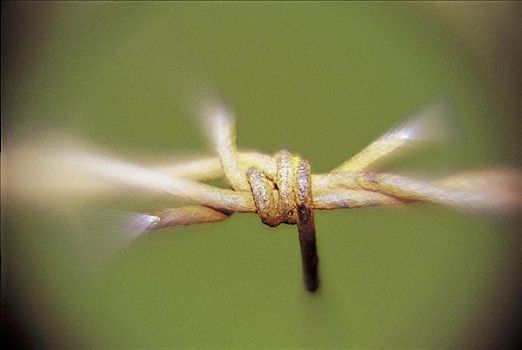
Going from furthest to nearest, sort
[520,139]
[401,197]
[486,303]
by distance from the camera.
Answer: [486,303] < [520,139] < [401,197]

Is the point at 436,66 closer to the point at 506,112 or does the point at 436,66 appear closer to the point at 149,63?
the point at 506,112

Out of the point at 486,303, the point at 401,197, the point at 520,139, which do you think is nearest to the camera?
the point at 401,197

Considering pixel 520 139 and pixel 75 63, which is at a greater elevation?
pixel 75 63

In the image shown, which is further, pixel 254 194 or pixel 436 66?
pixel 436 66

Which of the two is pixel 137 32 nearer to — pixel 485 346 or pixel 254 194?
pixel 254 194

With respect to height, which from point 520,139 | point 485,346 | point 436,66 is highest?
point 436,66

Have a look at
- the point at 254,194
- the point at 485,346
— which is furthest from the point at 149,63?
the point at 485,346

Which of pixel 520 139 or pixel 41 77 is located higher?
pixel 41 77

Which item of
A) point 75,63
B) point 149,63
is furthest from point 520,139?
point 75,63

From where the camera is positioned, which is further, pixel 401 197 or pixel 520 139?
pixel 520 139
